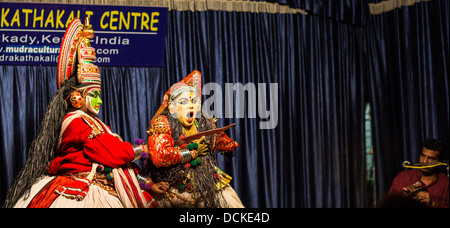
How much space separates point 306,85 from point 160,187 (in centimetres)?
207

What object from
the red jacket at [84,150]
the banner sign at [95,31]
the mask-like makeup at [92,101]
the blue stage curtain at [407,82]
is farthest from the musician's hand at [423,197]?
the mask-like makeup at [92,101]

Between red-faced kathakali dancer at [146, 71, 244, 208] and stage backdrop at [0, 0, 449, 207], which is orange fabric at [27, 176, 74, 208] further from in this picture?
stage backdrop at [0, 0, 449, 207]

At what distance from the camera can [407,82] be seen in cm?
502

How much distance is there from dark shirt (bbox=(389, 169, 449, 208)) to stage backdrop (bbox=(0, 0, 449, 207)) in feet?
2.31

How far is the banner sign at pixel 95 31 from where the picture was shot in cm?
448

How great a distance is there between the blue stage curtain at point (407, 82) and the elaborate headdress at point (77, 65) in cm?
287

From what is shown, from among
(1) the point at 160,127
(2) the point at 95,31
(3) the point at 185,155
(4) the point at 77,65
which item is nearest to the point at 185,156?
(3) the point at 185,155

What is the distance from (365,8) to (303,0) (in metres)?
0.62

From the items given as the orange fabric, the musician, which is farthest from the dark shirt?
the orange fabric

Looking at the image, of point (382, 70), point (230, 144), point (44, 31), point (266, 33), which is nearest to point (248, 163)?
point (230, 144)

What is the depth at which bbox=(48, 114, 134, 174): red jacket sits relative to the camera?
3250 mm

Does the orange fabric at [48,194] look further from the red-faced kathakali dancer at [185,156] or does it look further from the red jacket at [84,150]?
the red-faced kathakali dancer at [185,156]

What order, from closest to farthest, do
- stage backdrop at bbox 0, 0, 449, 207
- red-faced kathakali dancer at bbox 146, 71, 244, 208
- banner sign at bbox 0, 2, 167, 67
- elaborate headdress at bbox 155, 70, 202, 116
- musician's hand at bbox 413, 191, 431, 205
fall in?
red-faced kathakali dancer at bbox 146, 71, 244, 208
elaborate headdress at bbox 155, 70, 202, 116
musician's hand at bbox 413, 191, 431, 205
banner sign at bbox 0, 2, 167, 67
stage backdrop at bbox 0, 0, 449, 207

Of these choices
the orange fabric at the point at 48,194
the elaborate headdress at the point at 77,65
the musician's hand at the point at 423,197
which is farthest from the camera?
the musician's hand at the point at 423,197
